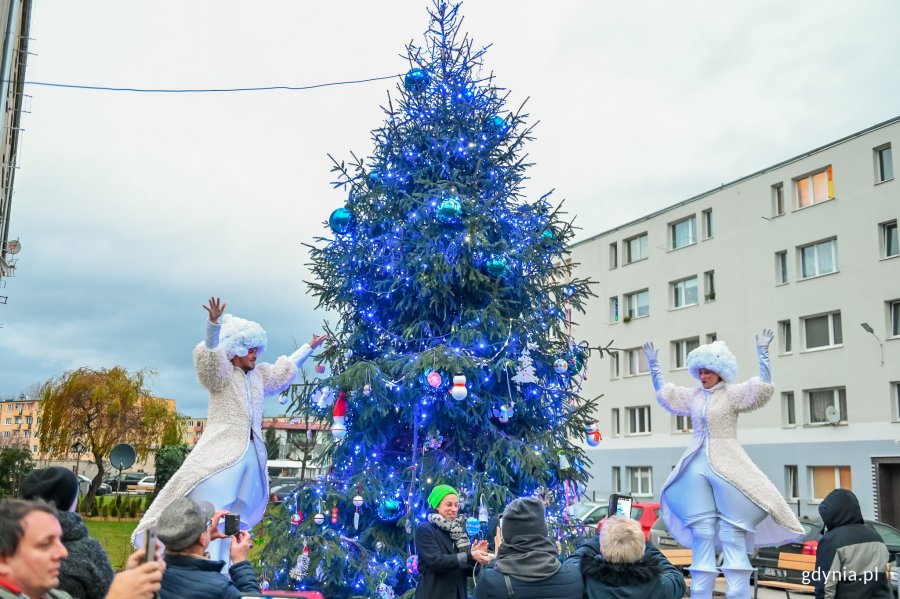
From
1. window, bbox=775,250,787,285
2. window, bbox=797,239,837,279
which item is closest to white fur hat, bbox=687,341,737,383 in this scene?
window, bbox=797,239,837,279

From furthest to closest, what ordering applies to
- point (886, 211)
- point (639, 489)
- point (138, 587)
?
1. point (639, 489)
2. point (886, 211)
3. point (138, 587)

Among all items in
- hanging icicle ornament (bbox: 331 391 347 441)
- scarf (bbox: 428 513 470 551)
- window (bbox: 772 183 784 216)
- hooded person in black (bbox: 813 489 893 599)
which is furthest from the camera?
window (bbox: 772 183 784 216)

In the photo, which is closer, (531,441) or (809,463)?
(531,441)

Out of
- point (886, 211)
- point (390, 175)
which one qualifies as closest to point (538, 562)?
point (390, 175)

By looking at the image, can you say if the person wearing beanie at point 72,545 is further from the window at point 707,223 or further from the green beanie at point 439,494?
the window at point 707,223

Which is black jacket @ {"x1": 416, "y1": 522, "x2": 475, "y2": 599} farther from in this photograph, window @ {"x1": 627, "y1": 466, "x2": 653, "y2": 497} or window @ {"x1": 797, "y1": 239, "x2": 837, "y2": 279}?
window @ {"x1": 627, "y1": 466, "x2": 653, "y2": 497}

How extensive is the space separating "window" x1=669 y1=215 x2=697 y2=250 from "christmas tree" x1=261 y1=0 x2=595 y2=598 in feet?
87.2

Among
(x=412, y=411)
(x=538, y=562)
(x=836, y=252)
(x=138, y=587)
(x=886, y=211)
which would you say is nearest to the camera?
(x=138, y=587)

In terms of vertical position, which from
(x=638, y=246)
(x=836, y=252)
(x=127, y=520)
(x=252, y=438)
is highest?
(x=638, y=246)

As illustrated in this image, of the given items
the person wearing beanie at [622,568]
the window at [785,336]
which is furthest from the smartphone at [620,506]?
the window at [785,336]

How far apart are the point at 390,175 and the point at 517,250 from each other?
1486 millimetres

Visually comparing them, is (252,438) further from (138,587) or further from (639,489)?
(639,489)

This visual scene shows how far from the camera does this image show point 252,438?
5.79 metres

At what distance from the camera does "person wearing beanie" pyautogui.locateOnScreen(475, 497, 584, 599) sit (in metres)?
3.91
